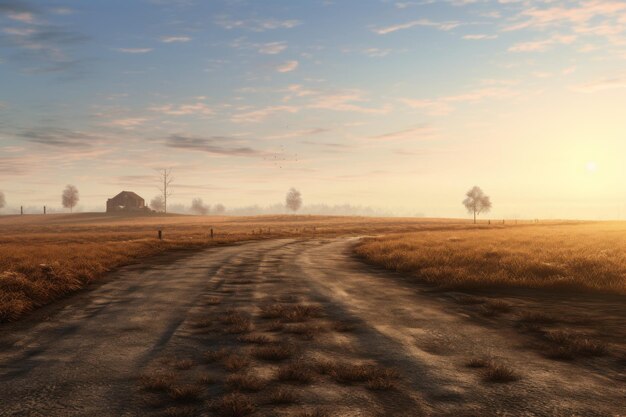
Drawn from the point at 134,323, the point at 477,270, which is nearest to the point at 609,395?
the point at 134,323

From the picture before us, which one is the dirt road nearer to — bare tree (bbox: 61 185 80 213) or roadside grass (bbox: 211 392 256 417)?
roadside grass (bbox: 211 392 256 417)

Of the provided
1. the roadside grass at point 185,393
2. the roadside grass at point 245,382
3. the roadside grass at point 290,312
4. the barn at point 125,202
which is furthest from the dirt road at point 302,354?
the barn at point 125,202

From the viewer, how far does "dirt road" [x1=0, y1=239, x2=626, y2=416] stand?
5367 mm

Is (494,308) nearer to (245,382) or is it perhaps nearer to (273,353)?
(273,353)

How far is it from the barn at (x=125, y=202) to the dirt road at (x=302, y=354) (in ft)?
458

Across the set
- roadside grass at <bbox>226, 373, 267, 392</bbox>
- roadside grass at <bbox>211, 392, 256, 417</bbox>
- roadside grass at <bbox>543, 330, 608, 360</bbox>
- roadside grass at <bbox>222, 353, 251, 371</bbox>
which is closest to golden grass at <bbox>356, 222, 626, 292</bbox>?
roadside grass at <bbox>543, 330, 608, 360</bbox>

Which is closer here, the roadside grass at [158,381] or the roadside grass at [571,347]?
the roadside grass at [158,381]

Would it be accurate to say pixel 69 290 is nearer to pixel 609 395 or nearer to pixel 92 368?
pixel 92 368

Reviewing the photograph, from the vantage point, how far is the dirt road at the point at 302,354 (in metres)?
5.37

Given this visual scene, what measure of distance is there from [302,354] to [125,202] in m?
151

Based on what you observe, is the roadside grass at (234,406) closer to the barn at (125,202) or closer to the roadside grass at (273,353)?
the roadside grass at (273,353)

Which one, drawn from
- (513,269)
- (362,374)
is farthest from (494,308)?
(362,374)

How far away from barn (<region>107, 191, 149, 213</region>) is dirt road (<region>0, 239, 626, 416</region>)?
139617mm

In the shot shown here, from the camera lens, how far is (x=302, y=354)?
24.3 feet
